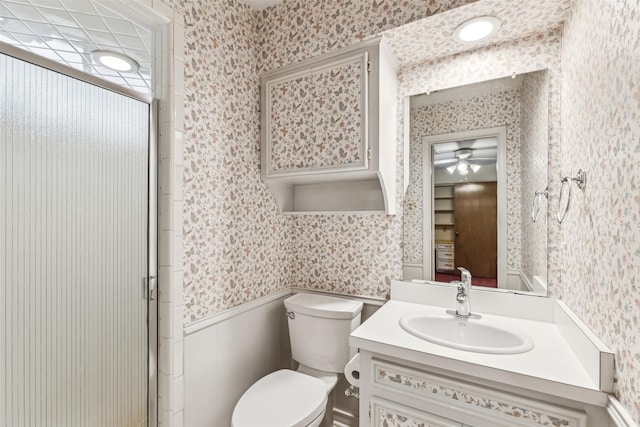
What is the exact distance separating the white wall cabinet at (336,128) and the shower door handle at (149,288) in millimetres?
840

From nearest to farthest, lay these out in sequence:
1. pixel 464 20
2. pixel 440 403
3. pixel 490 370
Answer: pixel 490 370 < pixel 440 403 < pixel 464 20

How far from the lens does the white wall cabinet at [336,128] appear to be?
158cm

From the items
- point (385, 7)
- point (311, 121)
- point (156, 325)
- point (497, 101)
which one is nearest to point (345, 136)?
point (311, 121)

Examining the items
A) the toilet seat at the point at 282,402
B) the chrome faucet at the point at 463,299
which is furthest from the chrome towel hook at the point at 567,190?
the toilet seat at the point at 282,402

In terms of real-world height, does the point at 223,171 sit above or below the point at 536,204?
above

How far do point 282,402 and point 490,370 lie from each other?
941mm

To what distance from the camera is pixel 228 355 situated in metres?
1.69

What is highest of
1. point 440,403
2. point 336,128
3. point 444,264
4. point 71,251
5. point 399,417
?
point 336,128

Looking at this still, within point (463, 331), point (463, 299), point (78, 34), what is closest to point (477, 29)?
point (463, 299)

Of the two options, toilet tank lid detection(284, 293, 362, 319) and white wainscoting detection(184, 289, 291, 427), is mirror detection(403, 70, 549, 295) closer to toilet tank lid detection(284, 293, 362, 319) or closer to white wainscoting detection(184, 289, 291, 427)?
toilet tank lid detection(284, 293, 362, 319)

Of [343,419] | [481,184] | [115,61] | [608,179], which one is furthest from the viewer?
[343,419]

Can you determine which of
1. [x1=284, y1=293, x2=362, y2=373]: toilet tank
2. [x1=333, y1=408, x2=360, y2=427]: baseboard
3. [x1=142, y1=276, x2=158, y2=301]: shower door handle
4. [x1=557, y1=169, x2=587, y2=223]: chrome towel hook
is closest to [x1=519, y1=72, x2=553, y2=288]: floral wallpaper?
[x1=557, y1=169, x2=587, y2=223]: chrome towel hook

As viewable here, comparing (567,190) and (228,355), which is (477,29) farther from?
(228,355)

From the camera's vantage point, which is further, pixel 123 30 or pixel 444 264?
pixel 444 264
